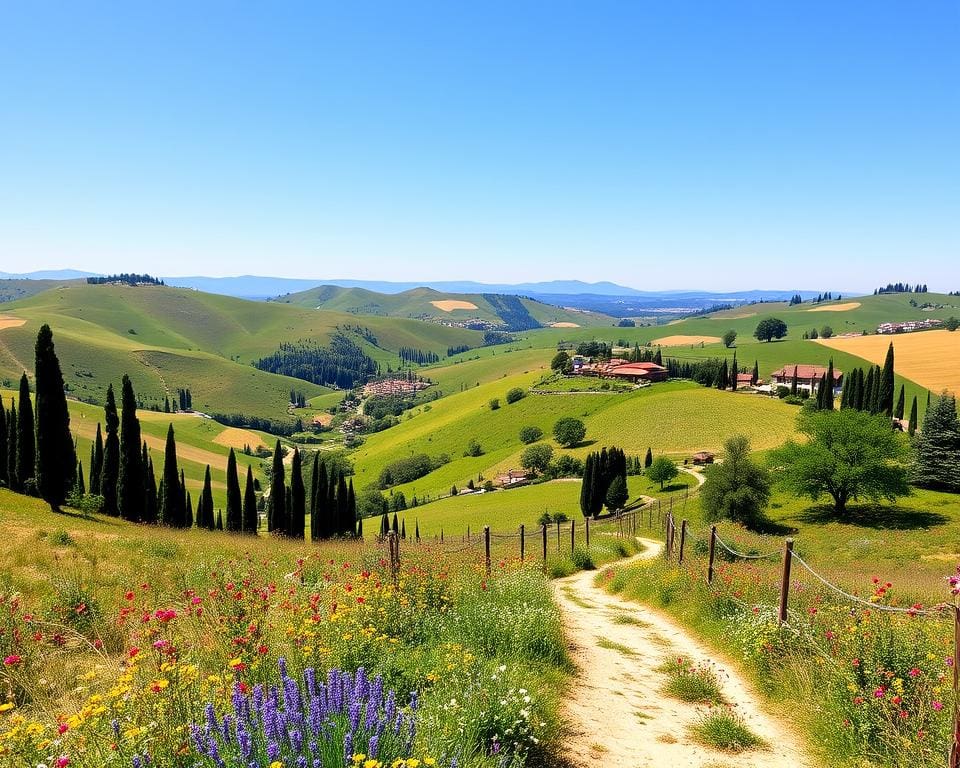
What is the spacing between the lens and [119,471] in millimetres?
43156

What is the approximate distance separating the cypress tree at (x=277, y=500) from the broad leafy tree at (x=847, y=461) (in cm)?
4505

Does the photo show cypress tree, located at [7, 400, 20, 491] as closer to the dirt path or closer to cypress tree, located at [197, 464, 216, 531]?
cypress tree, located at [197, 464, 216, 531]

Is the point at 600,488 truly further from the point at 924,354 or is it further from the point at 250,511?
the point at 924,354

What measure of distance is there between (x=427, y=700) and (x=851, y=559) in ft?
116

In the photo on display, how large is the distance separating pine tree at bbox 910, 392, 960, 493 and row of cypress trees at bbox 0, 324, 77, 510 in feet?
224

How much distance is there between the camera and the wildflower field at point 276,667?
4.16 m

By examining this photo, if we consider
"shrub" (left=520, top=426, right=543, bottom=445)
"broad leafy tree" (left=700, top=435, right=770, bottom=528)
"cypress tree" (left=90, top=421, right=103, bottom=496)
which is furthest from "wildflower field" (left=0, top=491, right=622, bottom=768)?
"shrub" (left=520, top=426, right=543, bottom=445)

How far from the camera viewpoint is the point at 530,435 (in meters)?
122

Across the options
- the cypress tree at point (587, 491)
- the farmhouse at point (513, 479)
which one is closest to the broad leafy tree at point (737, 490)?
the cypress tree at point (587, 491)

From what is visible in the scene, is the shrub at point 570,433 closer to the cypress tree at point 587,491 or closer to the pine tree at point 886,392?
the cypress tree at point 587,491

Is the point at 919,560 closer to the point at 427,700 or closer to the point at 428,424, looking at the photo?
the point at 427,700

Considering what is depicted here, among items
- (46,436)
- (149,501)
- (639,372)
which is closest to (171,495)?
(149,501)

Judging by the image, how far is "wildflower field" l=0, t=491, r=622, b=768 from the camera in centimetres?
416

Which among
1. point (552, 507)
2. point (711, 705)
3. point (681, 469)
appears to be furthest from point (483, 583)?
point (681, 469)
